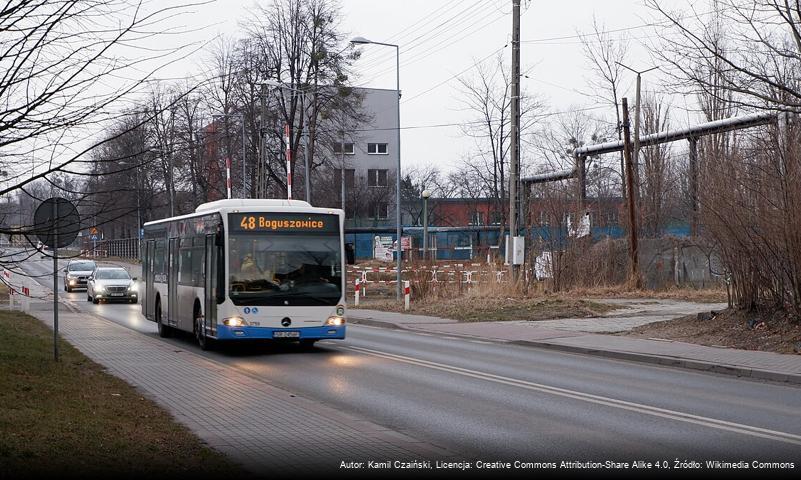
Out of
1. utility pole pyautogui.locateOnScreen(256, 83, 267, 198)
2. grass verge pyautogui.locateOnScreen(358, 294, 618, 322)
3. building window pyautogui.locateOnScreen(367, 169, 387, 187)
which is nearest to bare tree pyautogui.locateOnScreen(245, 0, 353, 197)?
utility pole pyautogui.locateOnScreen(256, 83, 267, 198)

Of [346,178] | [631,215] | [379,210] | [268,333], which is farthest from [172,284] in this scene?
[379,210]

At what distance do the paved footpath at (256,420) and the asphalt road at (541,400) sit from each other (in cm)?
52

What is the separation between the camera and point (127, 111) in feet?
27.4

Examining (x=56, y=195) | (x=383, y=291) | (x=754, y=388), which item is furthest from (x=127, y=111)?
(x=383, y=291)

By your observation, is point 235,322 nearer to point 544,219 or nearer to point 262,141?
point 544,219

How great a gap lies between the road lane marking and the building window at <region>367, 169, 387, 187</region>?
76407 mm

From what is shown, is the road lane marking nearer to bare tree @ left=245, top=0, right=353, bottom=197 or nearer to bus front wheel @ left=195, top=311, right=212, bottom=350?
bus front wheel @ left=195, top=311, right=212, bottom=350

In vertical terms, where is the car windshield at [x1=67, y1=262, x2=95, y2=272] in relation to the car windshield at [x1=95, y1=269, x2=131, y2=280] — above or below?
above

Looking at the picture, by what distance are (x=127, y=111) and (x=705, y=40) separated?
10.8 metres

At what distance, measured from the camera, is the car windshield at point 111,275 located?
4254cm

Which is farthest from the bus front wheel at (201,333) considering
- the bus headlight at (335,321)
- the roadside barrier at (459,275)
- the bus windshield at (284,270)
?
the roadside barrier at (459,275)

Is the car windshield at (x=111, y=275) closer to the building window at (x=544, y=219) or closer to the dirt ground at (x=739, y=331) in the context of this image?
the building window at (x=544, y=219)

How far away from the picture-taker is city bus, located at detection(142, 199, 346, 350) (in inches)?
723

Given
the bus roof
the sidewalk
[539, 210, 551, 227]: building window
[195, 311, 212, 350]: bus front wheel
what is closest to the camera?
the sidewalk
